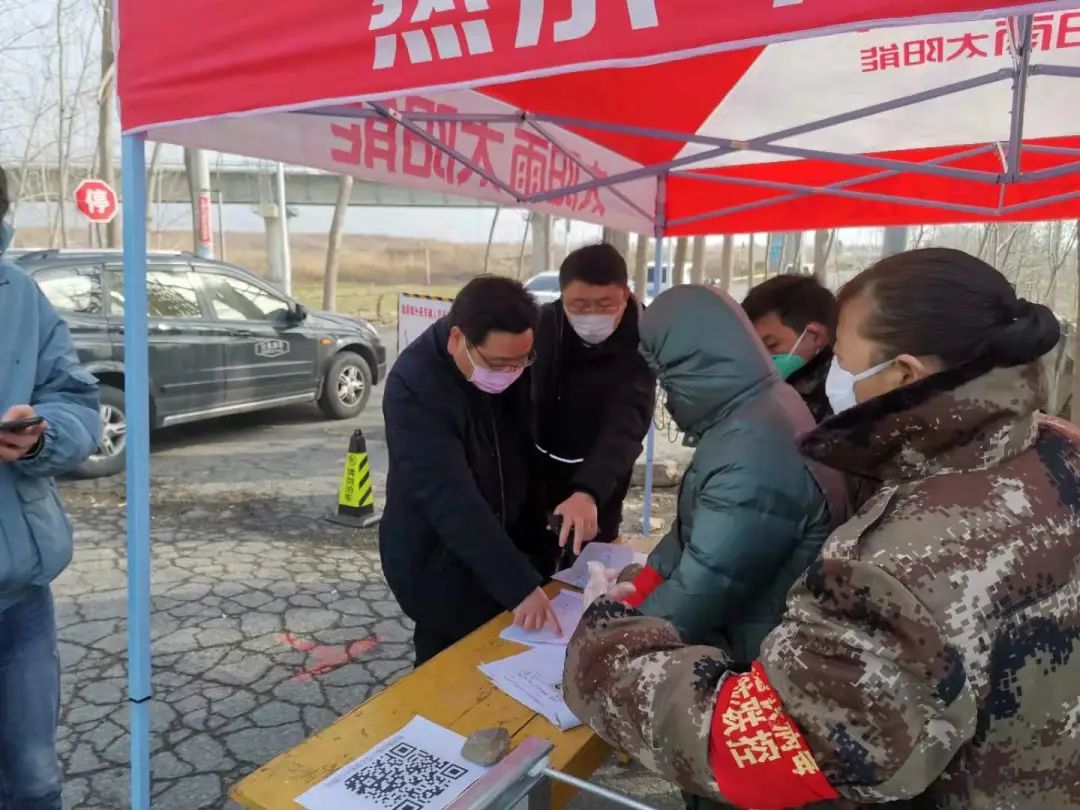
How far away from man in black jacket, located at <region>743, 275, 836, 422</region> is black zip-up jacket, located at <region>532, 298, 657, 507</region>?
61 centimetres

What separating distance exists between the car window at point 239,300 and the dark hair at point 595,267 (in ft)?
16.9

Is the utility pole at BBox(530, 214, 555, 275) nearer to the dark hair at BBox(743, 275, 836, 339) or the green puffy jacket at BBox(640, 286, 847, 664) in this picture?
the dark hair at BBox(743, 275, 836, 339)

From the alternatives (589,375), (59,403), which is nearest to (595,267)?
(589,375)

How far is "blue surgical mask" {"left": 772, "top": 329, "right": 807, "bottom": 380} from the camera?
2.13 m

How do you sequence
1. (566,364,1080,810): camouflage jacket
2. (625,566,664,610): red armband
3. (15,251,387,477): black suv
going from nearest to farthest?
(566,364,1080,810): camouflage jacket → (625,566,664,610): red armband → (15,251,387,477): black suv

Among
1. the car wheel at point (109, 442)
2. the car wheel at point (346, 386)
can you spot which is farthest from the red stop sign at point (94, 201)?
the car wheel at point (109, 442)

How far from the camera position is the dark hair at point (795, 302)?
2160 millimetres

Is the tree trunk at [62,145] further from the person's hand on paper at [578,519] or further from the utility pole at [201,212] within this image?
the person's hand on paper at [578,519]

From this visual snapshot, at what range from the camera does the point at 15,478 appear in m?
1.73

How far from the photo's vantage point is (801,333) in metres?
2.17

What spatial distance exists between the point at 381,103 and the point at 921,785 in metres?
2.08

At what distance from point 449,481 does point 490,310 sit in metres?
0.43

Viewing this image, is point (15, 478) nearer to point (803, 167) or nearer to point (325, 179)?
point (803, 167)

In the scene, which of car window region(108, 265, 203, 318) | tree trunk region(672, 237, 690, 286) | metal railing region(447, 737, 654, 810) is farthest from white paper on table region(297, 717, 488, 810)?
tree trunk region(672, 237, 690, 286)
